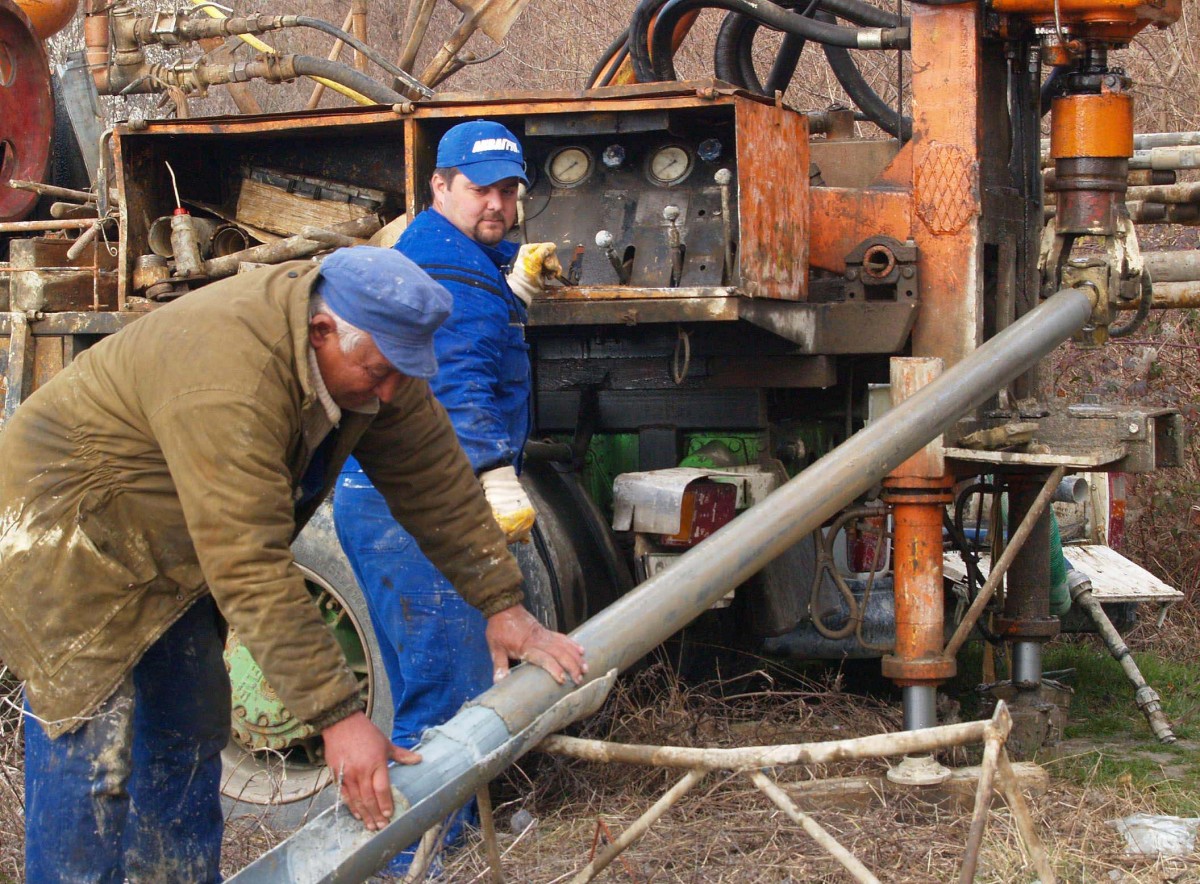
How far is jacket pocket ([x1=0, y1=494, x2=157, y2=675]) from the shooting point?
290cm

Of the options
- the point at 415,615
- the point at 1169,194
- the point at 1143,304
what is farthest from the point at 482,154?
the point at 1169,194

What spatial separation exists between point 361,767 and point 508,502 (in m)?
1.26

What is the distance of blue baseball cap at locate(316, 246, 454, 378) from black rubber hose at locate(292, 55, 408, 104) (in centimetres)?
261

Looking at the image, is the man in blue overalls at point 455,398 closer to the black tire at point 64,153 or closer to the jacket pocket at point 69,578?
the jacket pocket at point 69,578

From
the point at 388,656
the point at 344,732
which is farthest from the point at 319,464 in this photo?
the point at 388,656

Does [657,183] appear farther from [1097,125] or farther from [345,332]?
[345,332]

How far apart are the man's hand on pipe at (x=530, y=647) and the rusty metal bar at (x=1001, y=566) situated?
1713 mm

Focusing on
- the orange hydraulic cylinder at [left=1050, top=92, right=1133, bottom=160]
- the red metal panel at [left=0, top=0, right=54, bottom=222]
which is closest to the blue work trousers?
the orange hydraulic cylinder at [left=1050, top=92, right=1133, bottom=160]

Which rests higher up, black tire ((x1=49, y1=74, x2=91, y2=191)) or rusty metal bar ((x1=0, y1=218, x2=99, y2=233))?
black tire ((x1=49, y1=74, x2=91, y2=191))

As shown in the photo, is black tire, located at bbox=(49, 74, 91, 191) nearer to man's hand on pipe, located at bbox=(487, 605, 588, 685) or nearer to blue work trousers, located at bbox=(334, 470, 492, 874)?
blue work trousers, located at bbox=(334, 470, 492, 874)

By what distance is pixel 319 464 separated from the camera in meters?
3.12

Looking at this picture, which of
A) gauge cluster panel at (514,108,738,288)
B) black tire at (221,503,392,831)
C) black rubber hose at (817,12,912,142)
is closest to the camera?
black tire at (221,503,392,831)

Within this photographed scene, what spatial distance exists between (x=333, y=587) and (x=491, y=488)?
1003 millimetres

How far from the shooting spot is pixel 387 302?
2723 millimetres
